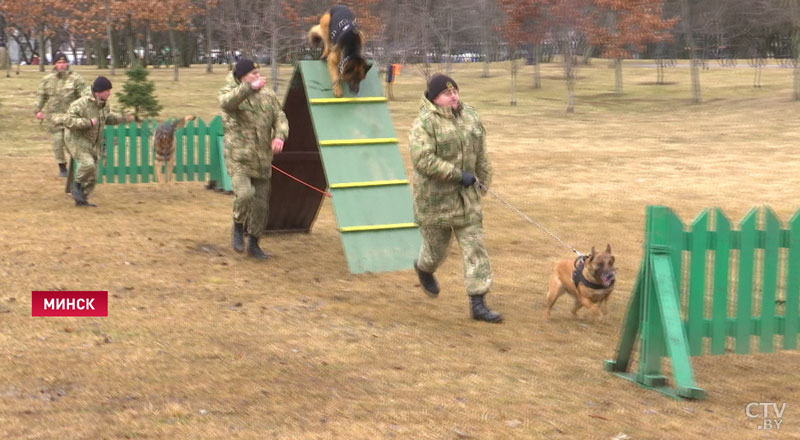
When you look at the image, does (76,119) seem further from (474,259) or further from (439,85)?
(474,259)

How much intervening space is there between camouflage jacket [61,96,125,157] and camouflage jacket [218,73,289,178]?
13.2ft

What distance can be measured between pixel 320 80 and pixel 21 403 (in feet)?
17.6

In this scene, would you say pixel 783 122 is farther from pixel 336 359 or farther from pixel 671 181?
pixel 336 359

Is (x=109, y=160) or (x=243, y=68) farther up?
(x=243, y=68)

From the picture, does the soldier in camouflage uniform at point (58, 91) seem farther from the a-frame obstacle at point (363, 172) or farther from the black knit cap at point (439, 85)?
the black knit cap at point (439, 85)

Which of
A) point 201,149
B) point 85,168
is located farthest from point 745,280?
point 201,149

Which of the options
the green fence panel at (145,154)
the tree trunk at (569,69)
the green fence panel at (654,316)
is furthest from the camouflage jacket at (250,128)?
the tree trunk at (569,69)

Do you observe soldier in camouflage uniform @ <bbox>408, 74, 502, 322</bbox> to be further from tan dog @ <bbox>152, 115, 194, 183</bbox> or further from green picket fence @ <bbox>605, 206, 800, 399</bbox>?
tan dog @ <bbox>152, 115, 194, 183</bbox>

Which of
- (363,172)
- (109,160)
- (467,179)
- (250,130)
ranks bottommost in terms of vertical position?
(109,160)

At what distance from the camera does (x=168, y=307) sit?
27.8 ft

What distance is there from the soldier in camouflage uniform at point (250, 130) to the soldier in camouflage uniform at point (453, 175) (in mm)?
2404

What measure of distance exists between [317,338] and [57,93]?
10.5 m

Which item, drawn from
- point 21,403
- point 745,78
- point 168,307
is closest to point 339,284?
point 168,307

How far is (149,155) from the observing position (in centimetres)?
1689
